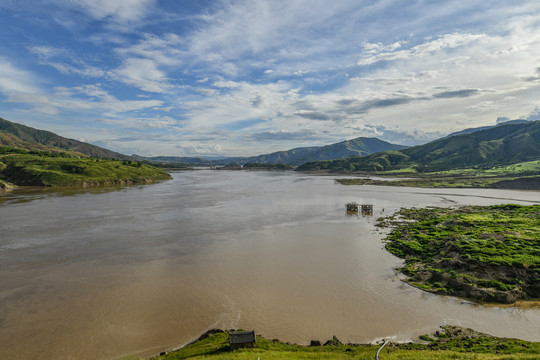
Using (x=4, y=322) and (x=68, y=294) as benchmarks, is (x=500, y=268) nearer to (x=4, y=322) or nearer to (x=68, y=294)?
(x=68, y=294)

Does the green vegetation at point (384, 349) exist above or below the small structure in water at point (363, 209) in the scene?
below

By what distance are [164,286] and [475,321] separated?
3239cm

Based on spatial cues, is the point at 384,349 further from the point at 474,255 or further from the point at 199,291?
the point at 474,255

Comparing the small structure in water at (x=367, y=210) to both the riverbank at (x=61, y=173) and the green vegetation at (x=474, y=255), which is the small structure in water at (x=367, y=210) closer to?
the green vegetation at (x=474, y=255)

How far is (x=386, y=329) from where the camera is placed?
24.3m

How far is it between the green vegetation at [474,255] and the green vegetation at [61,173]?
148344mm

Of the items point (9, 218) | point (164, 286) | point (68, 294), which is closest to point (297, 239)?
point (164, 286)

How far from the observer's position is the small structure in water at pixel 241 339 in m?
19.6

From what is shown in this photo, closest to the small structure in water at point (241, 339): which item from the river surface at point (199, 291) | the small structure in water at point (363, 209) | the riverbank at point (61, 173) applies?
the river surface at point (199, 291)

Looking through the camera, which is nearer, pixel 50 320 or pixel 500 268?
pixel 50 320

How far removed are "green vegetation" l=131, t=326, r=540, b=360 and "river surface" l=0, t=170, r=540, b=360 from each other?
1.97 metres

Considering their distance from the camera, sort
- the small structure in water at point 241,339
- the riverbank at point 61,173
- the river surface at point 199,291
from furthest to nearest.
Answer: the riverbank at point 61,173
the river surface at point 199,291
the small structure in water at point 241,339

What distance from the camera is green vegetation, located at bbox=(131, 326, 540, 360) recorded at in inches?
717

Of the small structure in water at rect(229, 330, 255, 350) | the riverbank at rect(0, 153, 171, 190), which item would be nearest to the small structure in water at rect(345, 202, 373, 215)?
the small structure in water at rect(229, 330, 255, 350)
